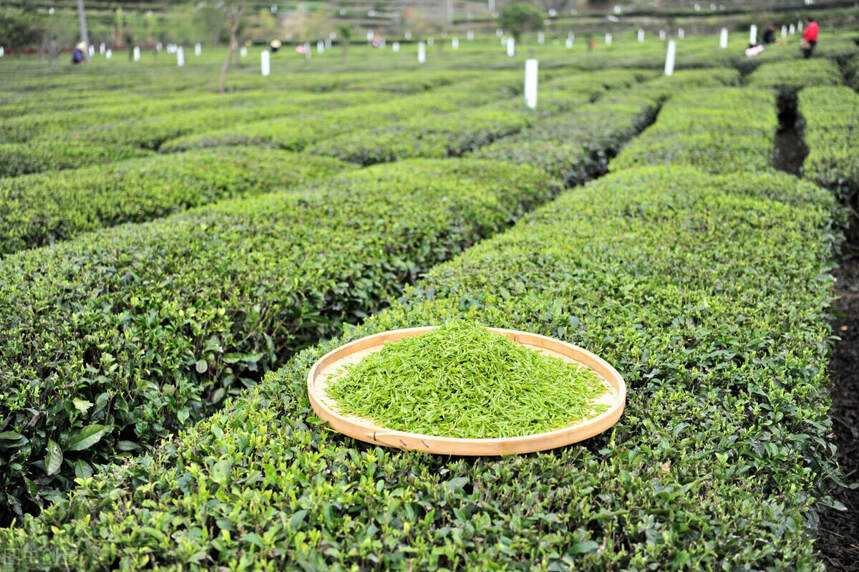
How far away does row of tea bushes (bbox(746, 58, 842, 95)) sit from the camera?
1609 centimetres

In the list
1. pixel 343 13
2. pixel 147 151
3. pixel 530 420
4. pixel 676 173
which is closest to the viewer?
pixel 530 420

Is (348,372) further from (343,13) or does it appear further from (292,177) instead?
(343,13)

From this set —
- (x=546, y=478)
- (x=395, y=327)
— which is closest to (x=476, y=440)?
(x=546, y=478)

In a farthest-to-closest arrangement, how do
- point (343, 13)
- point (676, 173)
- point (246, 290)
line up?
point (343, 13) → point (676, 173) → point (246, 290)

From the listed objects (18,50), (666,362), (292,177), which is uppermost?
(18,50)

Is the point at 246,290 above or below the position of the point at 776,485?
above

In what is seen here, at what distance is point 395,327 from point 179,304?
1.38m

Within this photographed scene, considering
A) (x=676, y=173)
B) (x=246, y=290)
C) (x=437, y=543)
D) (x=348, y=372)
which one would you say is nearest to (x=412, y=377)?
(x=348, y=372)

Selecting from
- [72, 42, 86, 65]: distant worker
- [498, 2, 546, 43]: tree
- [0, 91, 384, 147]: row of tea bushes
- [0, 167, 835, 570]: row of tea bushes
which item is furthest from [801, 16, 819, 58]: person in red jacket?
[0, 167, 835, 570]: row of tea bushes

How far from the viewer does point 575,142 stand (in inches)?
366

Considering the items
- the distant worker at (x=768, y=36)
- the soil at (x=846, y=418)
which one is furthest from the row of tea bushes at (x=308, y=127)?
the distant worker at (x=768, y=36)

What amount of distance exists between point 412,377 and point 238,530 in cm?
86

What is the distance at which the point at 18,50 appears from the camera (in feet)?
33.2

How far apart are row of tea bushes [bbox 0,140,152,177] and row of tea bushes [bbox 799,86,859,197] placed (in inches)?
357
